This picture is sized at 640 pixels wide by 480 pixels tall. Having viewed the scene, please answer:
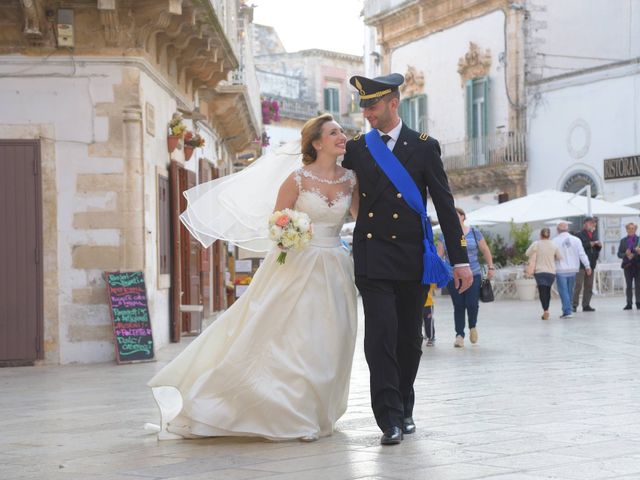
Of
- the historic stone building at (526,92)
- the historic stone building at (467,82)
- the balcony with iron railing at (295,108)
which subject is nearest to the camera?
the historic stone building at (526,92)

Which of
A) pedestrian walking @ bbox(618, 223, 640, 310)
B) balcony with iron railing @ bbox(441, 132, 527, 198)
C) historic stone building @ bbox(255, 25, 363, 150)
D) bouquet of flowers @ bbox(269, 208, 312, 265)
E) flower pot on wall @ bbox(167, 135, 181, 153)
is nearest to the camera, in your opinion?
bouquet of flowers @ bbox(269, 208, 312, 265)

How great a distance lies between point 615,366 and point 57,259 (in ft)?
20.1

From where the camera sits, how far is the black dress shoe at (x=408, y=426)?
6.75 meters

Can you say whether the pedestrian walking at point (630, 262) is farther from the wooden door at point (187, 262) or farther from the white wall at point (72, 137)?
the white wall at point (72, 137)

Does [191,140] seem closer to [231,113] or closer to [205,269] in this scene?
[205,269]

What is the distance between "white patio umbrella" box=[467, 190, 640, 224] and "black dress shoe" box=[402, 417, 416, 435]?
19.1 metres

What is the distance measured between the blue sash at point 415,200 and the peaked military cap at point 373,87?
0.81ft

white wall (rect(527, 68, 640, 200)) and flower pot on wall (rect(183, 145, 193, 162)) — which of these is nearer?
flower pot on wall (rect(183, 145, 193, 162))

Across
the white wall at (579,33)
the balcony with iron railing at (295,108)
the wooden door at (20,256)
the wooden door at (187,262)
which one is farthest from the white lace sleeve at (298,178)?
the balcony with iron railing at (295,108)

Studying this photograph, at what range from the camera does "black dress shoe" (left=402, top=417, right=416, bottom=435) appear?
6754mm

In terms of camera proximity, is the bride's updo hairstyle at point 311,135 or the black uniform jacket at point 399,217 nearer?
the black uniform jacket at point 399,217

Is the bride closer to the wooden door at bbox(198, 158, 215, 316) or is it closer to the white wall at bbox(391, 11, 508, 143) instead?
the wooden door at bbox(198, 158, 215, 316)

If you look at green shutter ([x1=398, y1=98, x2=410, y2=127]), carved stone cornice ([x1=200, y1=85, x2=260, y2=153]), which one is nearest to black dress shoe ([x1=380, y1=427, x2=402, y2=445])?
carved stone cornice ([x1=200, y1=85, x2=260, y2=153])

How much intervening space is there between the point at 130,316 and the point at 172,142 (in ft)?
10.4
